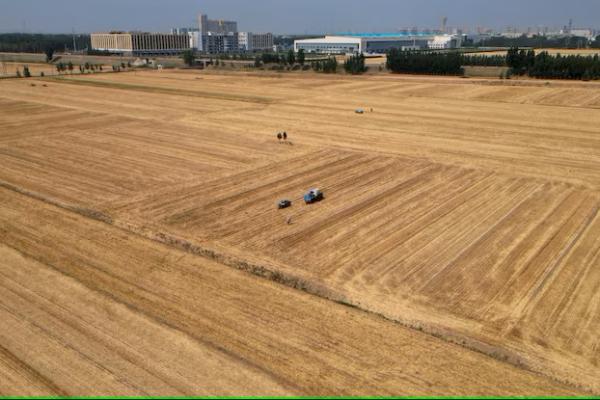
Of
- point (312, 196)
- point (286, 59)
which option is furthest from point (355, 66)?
point (312, 196)

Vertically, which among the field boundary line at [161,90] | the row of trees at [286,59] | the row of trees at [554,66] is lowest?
the field boundary line at [161,90]

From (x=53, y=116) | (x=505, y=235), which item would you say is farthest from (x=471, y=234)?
(x=53, y=116)

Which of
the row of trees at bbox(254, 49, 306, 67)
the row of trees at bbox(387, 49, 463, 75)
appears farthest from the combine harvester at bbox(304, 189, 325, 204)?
the row of trees at bbox(254, 49, 306, 67)

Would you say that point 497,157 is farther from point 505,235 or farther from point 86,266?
point 86,266

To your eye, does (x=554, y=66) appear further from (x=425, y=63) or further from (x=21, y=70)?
(x=21, y=70)

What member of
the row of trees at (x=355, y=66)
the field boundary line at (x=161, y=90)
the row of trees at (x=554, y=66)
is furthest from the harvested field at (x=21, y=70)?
the row of trees at (x=554, y=66)

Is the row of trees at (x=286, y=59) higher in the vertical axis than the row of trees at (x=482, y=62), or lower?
higher

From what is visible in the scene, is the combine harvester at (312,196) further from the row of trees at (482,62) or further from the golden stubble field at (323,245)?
the row of trees at (482,62)
